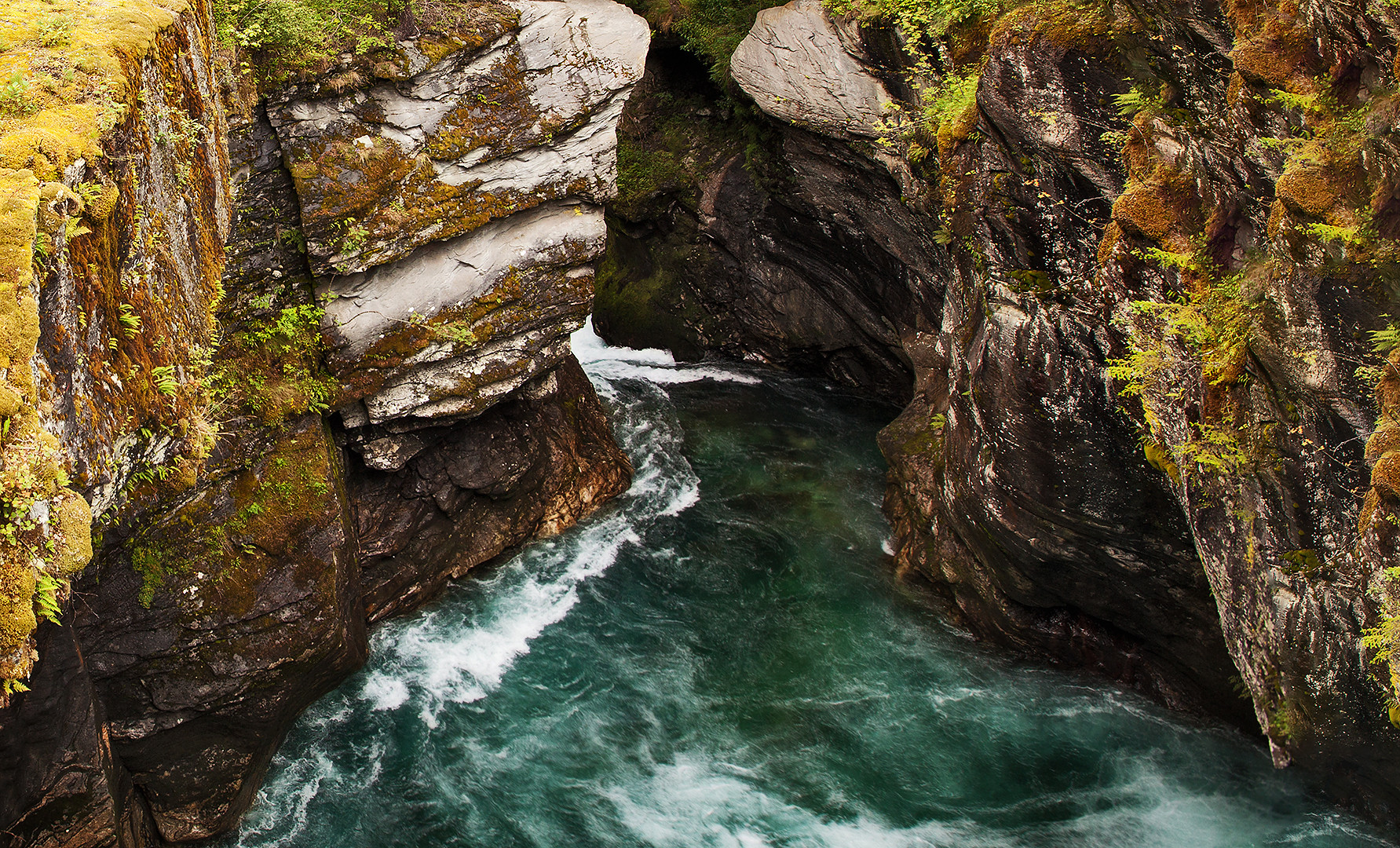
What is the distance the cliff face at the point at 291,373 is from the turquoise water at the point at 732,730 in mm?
942

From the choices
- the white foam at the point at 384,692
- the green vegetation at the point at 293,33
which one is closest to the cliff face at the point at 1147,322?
the green vegetation at the point at 293,33

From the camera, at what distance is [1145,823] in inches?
385

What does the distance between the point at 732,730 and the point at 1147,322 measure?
6705 millimetres

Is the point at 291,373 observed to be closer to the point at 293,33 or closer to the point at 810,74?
the point at 293,33

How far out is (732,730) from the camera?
11062 mm

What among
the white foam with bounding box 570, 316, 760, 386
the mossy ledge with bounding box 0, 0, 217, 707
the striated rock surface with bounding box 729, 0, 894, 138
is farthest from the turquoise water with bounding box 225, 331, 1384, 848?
the striated rock surface with bounding box 729, 0, 894, 138

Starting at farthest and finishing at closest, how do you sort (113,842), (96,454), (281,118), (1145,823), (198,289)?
(281,118) → (1145,823) → (113,842) → (198,289) → (96,454)

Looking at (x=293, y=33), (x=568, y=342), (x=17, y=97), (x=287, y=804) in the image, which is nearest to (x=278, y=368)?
(x=293, y=33)

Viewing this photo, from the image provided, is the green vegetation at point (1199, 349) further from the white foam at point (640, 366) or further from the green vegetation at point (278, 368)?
the white foam at point (640, 366)

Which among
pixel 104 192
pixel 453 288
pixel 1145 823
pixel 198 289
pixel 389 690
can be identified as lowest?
pixel 389 690

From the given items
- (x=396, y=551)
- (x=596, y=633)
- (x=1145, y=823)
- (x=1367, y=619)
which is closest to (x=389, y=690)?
(x=396, y=551)

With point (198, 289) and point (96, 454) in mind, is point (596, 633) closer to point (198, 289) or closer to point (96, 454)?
point (198, 289)

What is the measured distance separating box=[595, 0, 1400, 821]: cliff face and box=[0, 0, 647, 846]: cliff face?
460cm

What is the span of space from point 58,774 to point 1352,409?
1149 cm
